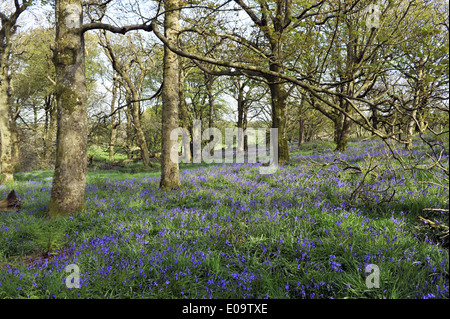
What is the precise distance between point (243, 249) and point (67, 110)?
507cm

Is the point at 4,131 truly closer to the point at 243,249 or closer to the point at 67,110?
the point at 67,110

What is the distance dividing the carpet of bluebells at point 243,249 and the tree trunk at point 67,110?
2.03 ft

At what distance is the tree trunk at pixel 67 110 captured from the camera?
216 inches

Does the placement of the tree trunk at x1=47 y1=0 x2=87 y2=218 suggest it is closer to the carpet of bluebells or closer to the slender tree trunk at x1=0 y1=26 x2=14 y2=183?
the carpet of bluebells

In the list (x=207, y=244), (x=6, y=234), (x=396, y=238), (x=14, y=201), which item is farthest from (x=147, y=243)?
(x=14, y=201)

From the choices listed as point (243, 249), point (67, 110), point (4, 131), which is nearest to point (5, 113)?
point (4, 131)

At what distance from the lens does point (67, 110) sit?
18.0 feet

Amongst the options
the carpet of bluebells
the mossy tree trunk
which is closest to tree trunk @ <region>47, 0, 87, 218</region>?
the carpet of bluebells

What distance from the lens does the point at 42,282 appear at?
2.99 m

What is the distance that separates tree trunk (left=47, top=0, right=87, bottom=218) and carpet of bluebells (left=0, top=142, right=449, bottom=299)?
2.03 feet

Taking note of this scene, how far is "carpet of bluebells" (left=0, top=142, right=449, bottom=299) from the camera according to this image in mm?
2725

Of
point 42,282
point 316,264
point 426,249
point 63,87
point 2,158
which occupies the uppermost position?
point 63,87

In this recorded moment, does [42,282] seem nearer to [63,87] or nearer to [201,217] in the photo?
[201,217]

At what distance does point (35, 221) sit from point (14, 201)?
2.30 meters
